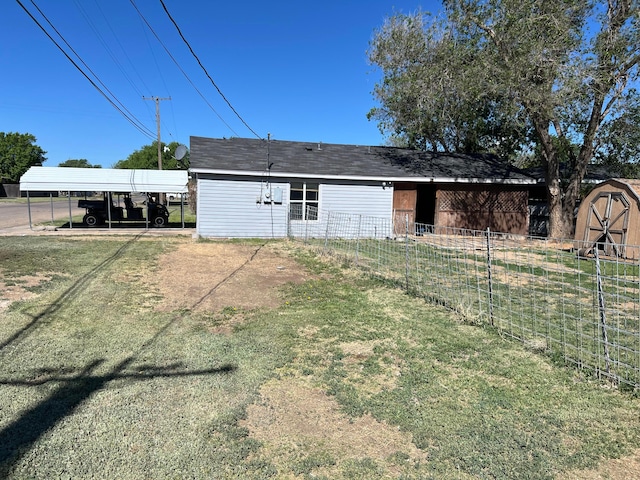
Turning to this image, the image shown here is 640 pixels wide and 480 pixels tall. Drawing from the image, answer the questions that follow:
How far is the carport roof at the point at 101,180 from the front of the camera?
15.1m

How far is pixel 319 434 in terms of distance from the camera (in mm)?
2863

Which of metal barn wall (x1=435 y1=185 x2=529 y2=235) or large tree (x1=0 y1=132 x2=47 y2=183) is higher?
large tree (x1=0 y1=132 x2=47 y2=183)

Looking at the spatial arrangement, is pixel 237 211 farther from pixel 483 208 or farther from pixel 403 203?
pixel 483 208

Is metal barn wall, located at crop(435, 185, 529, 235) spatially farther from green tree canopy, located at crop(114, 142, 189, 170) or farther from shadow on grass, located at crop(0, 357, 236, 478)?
green tree canopy, located at crop(114, 142, 189, 170)

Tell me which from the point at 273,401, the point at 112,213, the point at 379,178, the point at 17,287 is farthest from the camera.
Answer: the point at 112,213

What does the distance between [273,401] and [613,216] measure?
38.5 ft

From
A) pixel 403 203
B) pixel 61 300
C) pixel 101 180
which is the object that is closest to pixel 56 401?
pixel 61 300

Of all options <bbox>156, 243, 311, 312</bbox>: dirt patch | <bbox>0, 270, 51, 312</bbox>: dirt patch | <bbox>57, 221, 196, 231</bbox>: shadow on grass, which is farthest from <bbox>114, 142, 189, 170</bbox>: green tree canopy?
<bbox>0, 270, 51, 312</bbox>: dirt patch

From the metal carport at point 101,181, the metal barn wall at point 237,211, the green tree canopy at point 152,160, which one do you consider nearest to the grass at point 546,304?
the metal barn wall at point 237,211

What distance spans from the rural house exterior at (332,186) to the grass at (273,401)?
8081mm

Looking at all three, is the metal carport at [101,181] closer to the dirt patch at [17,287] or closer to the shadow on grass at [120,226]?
the shadow on grass at [120,226]

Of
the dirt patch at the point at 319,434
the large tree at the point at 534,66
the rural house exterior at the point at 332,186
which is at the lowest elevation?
the dirt patch at the point at 319,434

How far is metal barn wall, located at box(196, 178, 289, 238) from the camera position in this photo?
44.0 ft

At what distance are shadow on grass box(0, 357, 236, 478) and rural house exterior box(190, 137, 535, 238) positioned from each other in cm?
998
